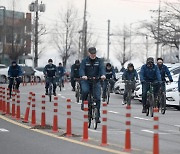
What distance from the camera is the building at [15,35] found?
262 feet

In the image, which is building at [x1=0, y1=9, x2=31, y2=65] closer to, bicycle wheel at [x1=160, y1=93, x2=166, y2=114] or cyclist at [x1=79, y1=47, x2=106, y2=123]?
bicycle wheel at [x1=160, y1=93, x2=166, y2=114]

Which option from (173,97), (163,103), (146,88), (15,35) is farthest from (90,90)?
(15,35)

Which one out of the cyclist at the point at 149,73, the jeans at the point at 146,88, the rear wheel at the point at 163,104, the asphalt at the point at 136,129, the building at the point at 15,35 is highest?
the building at the point at 15,35

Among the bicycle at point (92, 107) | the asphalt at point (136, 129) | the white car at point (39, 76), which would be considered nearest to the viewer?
the asphalt at point (136, 129)

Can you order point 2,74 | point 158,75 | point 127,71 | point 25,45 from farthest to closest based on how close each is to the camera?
point 25,45 → point 2,74 → point 127,71 → point 158,75

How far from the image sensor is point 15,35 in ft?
269

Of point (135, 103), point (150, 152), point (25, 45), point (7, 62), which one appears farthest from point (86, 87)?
point (7, 62)

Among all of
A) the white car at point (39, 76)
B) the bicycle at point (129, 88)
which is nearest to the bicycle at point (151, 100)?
the bicycle at point (129, 88)

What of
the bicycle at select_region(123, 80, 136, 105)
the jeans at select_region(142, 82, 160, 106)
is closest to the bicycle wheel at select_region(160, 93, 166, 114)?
the jeans at select_region(142, 82, 160, 106)

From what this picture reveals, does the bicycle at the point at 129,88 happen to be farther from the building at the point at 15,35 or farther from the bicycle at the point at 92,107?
the building at the point at 15,35

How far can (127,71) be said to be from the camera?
98.3 ft

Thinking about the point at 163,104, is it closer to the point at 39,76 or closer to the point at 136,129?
the point at 136,129

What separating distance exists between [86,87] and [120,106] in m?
11.5

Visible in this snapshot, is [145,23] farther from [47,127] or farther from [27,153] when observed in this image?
[27,153]
